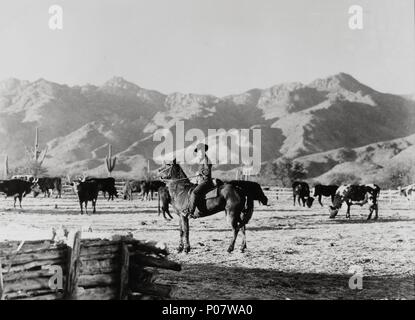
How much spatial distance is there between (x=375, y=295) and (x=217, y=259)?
157 inches

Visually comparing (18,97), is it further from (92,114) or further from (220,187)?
(220,187)

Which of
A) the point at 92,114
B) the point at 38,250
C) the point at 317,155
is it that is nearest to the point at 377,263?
the point at 38,250

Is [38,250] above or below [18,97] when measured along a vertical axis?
below

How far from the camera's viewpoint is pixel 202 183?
440 inches

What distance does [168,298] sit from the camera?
22.5 ft

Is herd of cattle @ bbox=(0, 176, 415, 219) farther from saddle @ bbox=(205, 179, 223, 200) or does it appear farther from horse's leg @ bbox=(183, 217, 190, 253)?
horse's leg @ bbox=(183, 217, 190, 253)

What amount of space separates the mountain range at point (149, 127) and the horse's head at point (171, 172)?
93086 millimetres

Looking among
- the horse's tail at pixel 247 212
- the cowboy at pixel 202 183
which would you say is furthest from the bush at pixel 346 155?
the cowboy at pixel 202 183

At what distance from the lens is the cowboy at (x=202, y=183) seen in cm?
1118

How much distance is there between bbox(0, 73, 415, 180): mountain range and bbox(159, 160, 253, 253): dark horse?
3657 inches

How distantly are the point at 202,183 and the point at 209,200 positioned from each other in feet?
1.89

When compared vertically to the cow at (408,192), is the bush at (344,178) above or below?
above

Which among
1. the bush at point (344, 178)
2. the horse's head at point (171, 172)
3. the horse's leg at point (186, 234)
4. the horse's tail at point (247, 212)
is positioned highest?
the bush at point (344, 178)

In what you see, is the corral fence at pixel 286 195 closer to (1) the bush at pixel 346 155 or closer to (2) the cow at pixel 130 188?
(2) the cow at pixel 130 188
